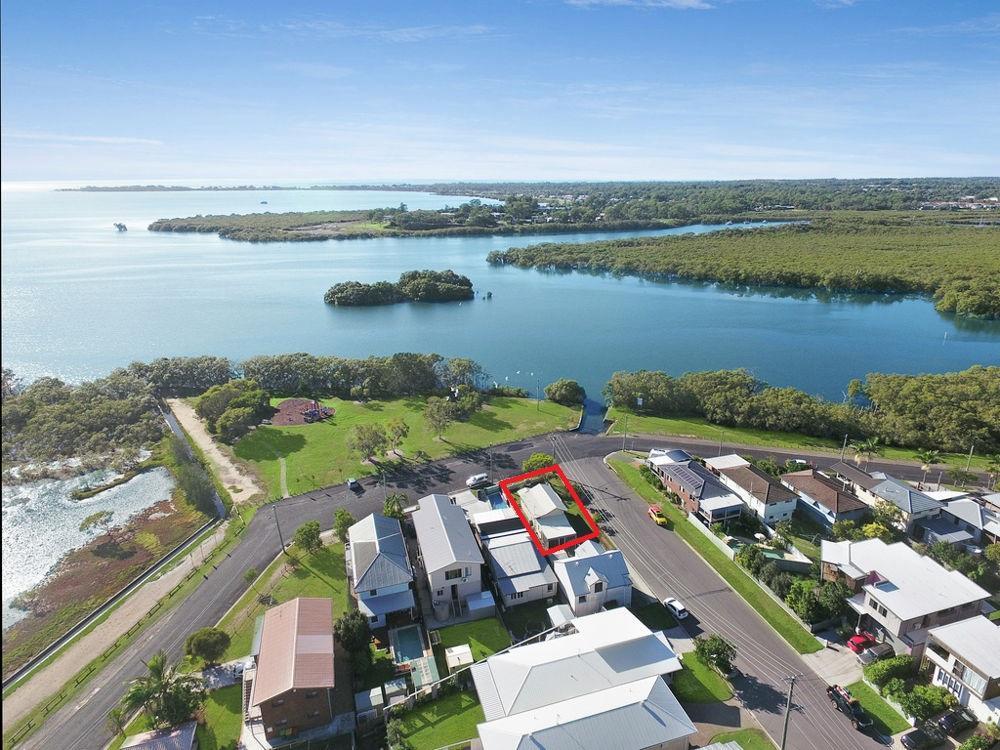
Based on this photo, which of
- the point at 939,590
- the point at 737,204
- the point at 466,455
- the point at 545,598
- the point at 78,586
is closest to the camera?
the point at 939,590

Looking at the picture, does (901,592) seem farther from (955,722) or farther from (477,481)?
(477,481)

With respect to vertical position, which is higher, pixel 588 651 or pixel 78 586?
pixel 588 651

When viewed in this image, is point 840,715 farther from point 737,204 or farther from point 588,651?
point 737,204

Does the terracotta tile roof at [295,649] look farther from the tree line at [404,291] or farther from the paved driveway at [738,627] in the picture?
the tree line at [404,291]

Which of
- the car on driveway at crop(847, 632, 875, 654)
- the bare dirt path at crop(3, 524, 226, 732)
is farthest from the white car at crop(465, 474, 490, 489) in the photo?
the car on driveway at crop(847, 632, 875, 654)

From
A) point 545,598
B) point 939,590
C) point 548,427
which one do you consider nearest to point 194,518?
point 545,598

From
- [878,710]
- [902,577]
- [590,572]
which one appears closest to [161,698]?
[590,572]

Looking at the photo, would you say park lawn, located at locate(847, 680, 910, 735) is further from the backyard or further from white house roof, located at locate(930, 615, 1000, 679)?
the backyard
